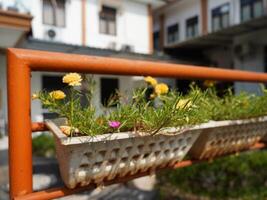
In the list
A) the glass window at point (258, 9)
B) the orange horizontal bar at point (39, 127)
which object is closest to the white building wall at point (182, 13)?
the glass window at point (258, 9)

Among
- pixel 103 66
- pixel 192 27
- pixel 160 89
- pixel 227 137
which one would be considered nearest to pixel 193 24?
pixel 192 27

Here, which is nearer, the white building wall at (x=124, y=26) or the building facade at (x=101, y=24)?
the building facade at (x=101, y=24)

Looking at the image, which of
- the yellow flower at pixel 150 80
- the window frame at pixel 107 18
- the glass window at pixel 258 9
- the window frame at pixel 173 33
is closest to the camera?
the yellow flower at pixel 150 80

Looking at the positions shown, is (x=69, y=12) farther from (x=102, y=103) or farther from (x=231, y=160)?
(x=102, y=103)

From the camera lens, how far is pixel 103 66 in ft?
2.80

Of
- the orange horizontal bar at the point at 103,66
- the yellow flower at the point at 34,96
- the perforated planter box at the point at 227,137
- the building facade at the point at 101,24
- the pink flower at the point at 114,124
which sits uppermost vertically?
the building facade at the point at 101,24

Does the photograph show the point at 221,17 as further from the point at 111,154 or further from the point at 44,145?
the point at 111,154

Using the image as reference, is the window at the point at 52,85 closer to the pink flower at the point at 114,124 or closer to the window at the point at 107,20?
the pink flower at the point at 114,124

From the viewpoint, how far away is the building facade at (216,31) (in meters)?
8.85

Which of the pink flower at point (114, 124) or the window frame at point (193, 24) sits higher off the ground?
the window frame at point (193, 24)

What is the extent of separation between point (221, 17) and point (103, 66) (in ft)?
35.7

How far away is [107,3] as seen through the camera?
404 inches

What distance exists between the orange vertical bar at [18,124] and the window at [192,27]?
460 inches

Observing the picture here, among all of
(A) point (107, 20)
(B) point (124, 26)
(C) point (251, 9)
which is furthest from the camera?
(B) point (124, 26)
